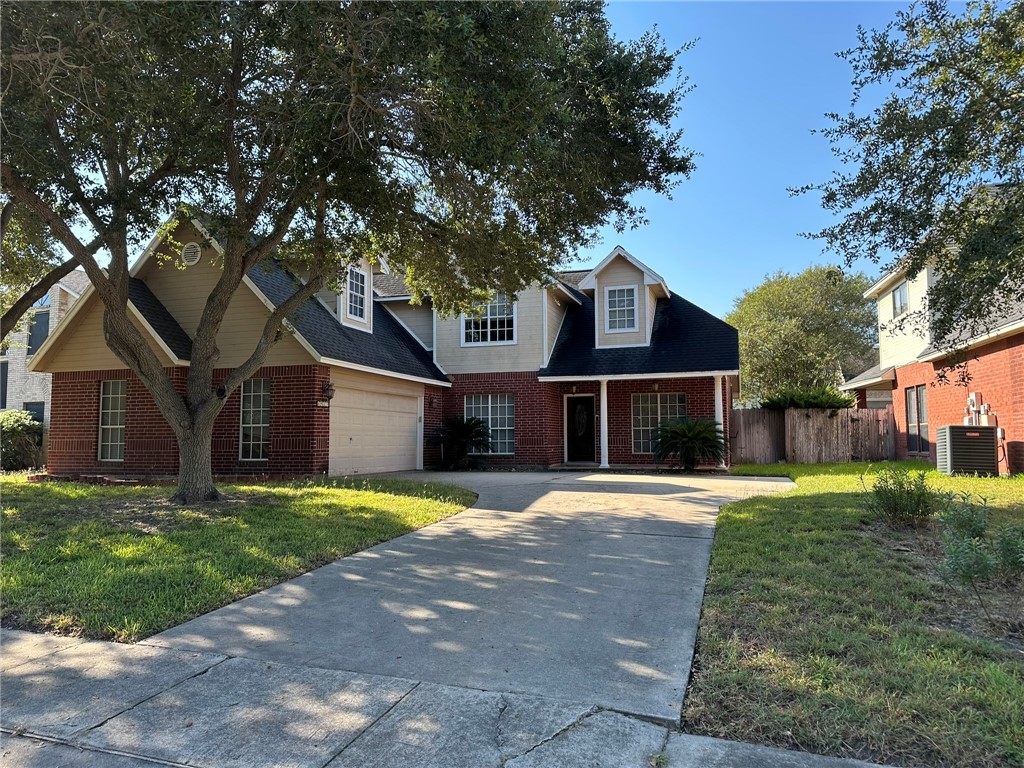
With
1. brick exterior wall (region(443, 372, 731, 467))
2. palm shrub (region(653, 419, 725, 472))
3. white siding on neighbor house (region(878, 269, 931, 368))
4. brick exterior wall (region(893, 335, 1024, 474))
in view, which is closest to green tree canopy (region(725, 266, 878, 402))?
white siding on neighbor house (region(878, 269, 931, 368))

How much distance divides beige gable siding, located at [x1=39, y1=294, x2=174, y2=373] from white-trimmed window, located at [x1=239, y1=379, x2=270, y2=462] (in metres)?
3.21

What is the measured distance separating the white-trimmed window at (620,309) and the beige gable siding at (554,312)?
5.11 ft

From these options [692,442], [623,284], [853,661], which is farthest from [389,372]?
[853,661]

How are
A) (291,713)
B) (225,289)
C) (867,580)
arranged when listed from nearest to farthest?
(291,713) → (867,580) → (225,289)

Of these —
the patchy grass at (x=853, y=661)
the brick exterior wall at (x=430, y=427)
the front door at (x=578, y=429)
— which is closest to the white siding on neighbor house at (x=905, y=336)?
the front door at (x=578, y=429)

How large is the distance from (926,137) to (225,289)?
9.45 meters

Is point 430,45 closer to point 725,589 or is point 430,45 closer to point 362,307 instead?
point 725,589

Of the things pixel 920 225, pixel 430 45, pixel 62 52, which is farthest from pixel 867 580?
pixel 62 52

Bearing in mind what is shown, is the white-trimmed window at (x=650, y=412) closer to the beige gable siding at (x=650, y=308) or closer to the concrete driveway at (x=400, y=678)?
the beige gable siding at (x=650, y=308)

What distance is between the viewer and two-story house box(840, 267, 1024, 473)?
43.3 ft

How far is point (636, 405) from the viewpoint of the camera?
1909 cm

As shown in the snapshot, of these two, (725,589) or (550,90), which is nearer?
(725,589)

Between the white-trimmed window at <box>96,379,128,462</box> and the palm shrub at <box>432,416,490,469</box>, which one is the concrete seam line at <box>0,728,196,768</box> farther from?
the palm shrub at <box>432,416,490,469</box>

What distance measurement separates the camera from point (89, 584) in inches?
215
